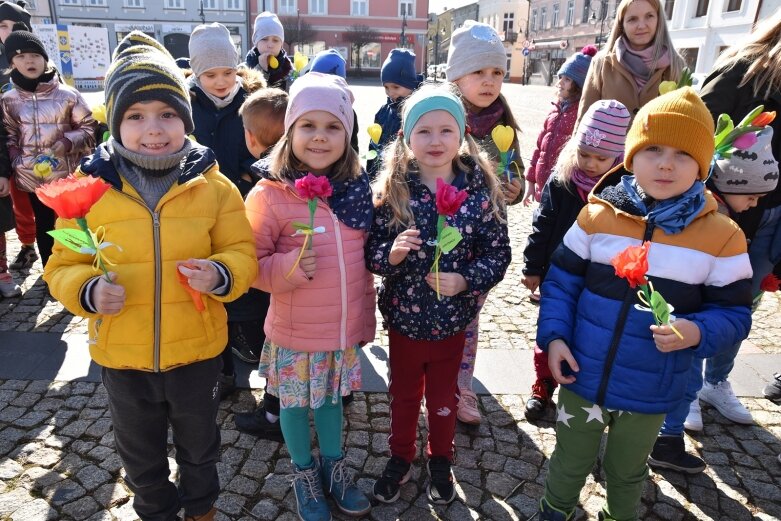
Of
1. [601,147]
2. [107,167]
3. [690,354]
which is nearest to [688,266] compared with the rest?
[690,354]

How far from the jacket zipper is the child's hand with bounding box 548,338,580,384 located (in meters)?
0.10

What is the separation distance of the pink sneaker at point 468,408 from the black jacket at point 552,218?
842 millimetres

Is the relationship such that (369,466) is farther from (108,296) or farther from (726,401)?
(726,401)

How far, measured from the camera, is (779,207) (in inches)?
105

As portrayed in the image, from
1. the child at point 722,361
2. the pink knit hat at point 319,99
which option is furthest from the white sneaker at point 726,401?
the pink knit hat at point 319,99

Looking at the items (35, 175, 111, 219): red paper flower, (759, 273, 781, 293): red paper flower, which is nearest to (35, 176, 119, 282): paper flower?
(35, 175, 111, 219): red paper flower

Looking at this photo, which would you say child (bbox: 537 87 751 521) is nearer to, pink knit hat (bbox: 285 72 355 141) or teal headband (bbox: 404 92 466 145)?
teal headband (bbox: 404 92 466 145)

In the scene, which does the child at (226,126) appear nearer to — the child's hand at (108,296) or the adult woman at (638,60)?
the child's hand at (108,296)

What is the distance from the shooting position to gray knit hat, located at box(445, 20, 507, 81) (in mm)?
2986

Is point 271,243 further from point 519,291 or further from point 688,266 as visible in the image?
point 519,291

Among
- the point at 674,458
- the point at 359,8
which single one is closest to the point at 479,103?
the point at 674,458

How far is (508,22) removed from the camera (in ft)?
197

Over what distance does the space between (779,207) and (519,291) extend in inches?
98.1

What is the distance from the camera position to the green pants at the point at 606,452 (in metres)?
2.03
